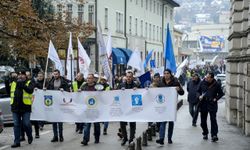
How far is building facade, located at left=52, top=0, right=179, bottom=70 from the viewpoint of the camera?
4188 centimetres

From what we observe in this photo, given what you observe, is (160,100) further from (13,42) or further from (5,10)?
(13,42)

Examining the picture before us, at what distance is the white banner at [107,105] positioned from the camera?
44.5 ft

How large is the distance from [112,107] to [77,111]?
959mm

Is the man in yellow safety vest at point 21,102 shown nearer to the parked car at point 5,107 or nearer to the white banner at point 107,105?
the white banner at point 107,105

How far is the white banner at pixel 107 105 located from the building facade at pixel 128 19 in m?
15.4

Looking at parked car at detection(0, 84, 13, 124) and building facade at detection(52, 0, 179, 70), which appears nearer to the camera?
parked car at detection(0, 84, 13, 124)

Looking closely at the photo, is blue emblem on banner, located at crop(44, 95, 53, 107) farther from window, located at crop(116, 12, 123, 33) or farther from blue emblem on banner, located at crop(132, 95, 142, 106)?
window, located at crop(116, 12, 123, 33)

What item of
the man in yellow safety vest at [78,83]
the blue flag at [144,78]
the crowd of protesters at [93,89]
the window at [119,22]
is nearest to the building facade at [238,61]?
the crowd of protesters at [93,89]

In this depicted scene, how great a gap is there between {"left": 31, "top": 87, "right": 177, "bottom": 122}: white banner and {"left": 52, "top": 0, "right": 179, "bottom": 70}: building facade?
50.7 ft

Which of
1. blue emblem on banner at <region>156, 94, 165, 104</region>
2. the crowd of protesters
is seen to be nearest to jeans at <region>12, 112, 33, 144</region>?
the crowd of protesters

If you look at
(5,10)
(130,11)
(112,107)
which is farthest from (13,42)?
(130,11)

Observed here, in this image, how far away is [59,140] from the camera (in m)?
14.5

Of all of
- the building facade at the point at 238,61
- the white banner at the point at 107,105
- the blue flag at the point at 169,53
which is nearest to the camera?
the white banner at the point at 107,105

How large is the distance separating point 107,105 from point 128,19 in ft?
120
